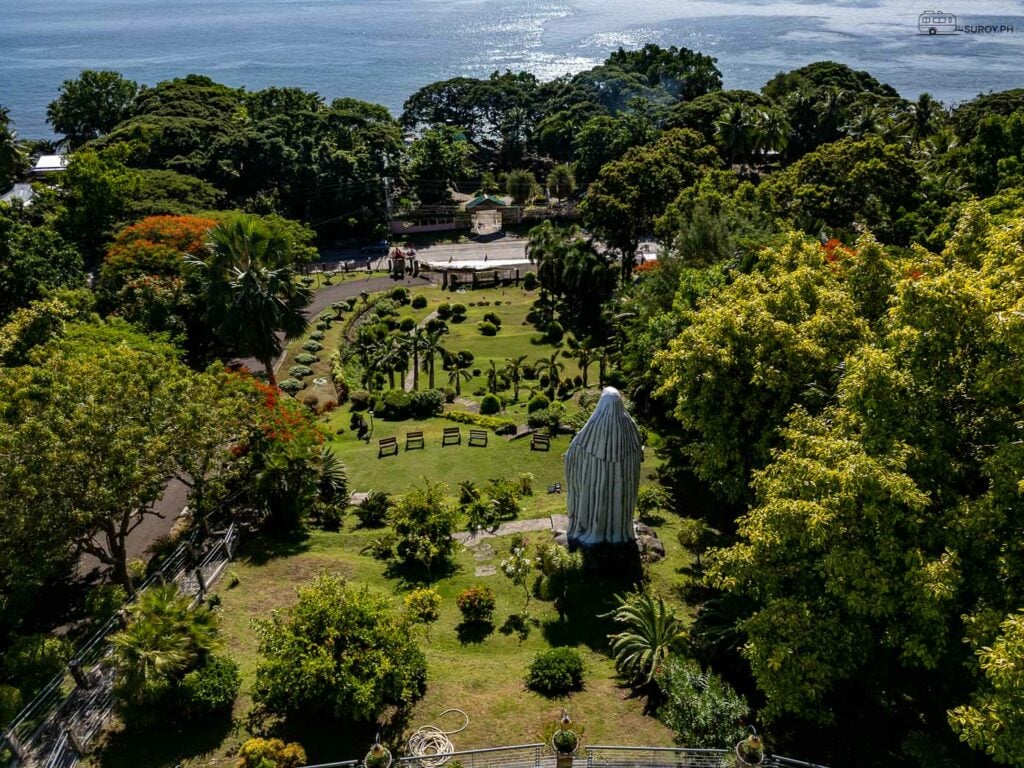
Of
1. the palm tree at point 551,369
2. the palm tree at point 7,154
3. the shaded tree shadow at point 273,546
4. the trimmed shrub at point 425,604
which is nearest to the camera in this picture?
the trimmed shrub at point 425,604

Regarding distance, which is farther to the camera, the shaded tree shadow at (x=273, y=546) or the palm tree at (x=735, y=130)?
the palm tree at (x=735, y=130)

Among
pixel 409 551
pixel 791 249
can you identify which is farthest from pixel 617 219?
pixel 409 551

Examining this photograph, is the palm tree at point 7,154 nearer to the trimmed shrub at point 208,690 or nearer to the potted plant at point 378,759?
the trimmed shrub at point 208,690

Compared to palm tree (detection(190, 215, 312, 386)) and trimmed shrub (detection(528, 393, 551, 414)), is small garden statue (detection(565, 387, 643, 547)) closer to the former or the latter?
trimmed shrub (detection(528, 393, 551, 414))

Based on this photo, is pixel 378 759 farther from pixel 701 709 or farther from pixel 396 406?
pixel 396 406

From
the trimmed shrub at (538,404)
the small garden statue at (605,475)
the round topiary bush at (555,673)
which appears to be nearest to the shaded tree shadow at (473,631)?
the round topiary bush at (555,673)

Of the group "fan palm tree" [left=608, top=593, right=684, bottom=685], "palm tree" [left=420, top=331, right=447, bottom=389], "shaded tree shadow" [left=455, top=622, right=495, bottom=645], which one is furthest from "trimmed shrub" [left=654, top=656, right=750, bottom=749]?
"palm tree" [left=420, top=331, right=447, bottom=389]

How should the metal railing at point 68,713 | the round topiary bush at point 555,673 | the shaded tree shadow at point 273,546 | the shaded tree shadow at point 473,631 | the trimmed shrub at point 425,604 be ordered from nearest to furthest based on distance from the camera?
1. the metal railing at point 68,713
2. the round topiary bush at point 555,673
3. the shaded tree shadow at point 473,631
4. the trimmed shrub at point 425,604
5. the shaded tree shadow at point 273,546
